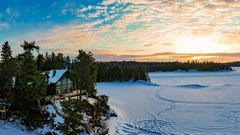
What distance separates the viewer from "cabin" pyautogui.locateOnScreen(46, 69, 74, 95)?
112 ft

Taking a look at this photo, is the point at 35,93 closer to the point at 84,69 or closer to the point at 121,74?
the point at 84,69

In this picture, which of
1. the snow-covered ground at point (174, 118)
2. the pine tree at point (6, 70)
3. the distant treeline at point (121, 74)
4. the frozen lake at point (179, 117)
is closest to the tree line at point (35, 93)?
the pine tree at point (6, 70)

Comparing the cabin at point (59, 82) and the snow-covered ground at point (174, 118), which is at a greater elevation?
the cabin at point (59, 82)

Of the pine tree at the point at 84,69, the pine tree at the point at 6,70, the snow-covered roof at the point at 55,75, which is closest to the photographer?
the pine tree at the point at 6,70

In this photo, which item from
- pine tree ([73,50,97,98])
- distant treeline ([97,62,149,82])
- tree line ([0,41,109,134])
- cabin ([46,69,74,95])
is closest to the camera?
tree line ([0,41,109,134])

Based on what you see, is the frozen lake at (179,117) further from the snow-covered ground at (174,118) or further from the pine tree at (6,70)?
the pine tree at (6,70)

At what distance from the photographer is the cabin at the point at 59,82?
34.2m

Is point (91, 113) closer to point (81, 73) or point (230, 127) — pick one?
point (81, 73)

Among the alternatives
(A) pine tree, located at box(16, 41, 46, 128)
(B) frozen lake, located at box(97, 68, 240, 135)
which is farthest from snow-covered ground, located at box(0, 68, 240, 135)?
(A) pine tree, located at box(16, 41, 46, 128)

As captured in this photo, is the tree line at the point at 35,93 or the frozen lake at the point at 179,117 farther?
the frozen lake at the point at 179,117

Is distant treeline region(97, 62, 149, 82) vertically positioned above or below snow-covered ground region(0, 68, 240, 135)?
above

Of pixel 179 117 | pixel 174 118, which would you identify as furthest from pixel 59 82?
pixel 179 117

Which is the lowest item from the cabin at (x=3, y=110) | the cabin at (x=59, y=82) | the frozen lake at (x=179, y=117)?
the frozen lake at (x=179, y=117)

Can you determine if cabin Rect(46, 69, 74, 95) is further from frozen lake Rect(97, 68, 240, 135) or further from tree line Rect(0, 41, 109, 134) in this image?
frozen lake Rect(97, 68, 240, 135)
